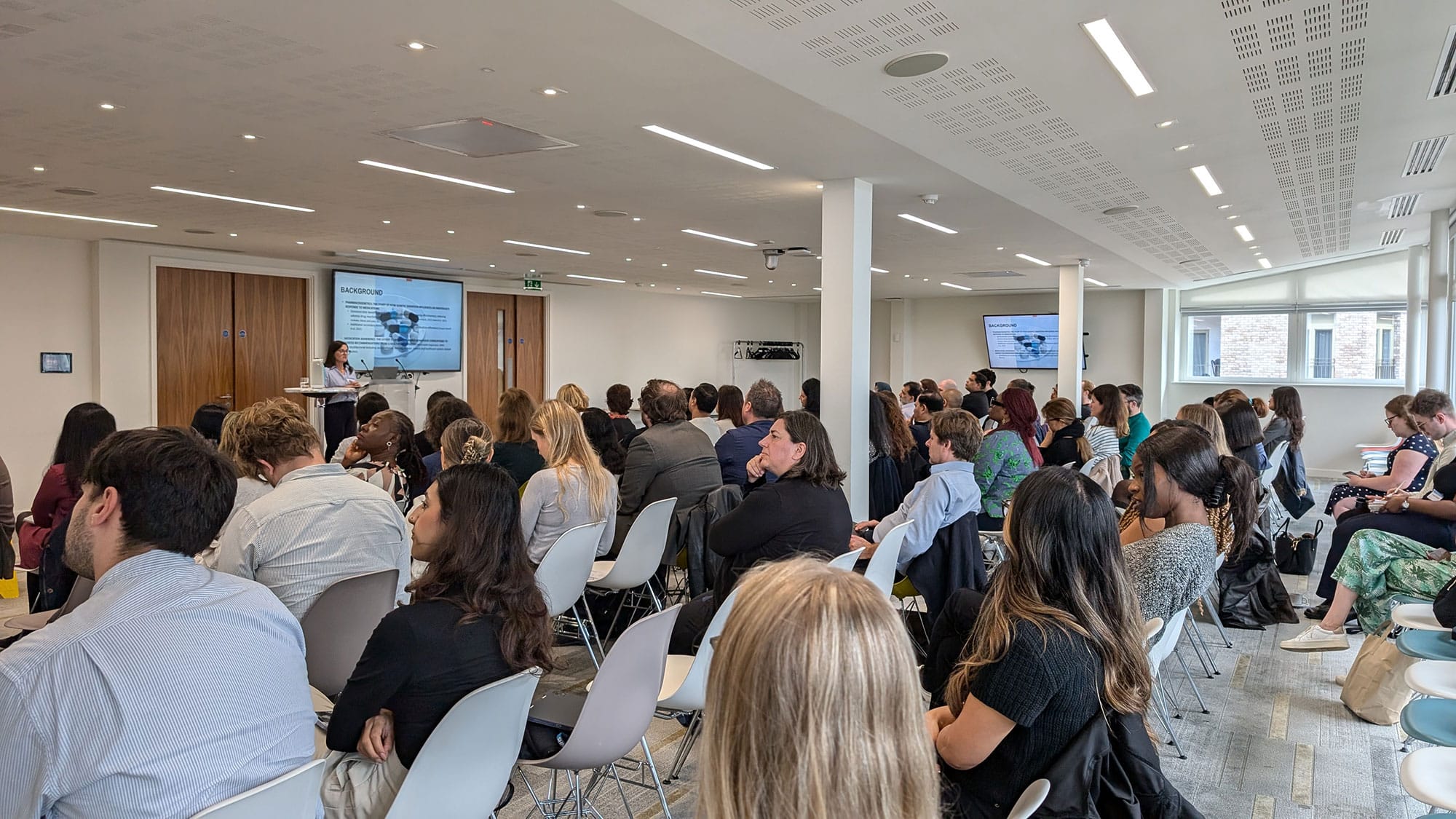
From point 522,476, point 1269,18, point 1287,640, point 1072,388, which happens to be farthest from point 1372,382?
point 522,476

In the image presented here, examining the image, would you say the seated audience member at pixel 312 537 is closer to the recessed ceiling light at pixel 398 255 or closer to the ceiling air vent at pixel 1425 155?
the ceiling air vent at pixel 1425 155

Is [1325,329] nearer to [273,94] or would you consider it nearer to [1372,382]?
[1372,382]

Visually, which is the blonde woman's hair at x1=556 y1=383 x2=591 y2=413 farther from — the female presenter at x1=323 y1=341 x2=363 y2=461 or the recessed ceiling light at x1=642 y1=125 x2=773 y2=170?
the female presenter at x1=323 y1=341 x2=363 y2=461

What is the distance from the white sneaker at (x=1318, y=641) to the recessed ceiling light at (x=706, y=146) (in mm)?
4065

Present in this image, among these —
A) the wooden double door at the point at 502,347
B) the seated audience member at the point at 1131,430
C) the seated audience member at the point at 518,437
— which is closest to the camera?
the seated audience member at the point at 518,437

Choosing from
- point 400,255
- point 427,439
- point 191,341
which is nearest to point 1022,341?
point 400,255

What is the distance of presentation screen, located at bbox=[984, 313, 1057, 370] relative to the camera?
677 inches

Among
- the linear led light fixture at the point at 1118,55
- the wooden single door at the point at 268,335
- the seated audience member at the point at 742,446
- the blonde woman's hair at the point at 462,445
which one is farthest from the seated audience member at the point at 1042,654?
the wooden single door at the point at 268,335

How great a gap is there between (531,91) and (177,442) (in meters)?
2.93

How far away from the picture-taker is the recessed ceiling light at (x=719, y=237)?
8953 mm

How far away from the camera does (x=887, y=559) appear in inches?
148

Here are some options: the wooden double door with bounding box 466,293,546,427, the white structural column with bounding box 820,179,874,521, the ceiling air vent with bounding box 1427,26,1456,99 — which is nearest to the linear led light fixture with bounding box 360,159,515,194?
the white structural column with bounding box 820,179,874,521

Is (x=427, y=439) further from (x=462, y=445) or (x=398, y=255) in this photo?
(x=398, y=255)

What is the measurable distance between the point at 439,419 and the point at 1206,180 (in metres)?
5.60
